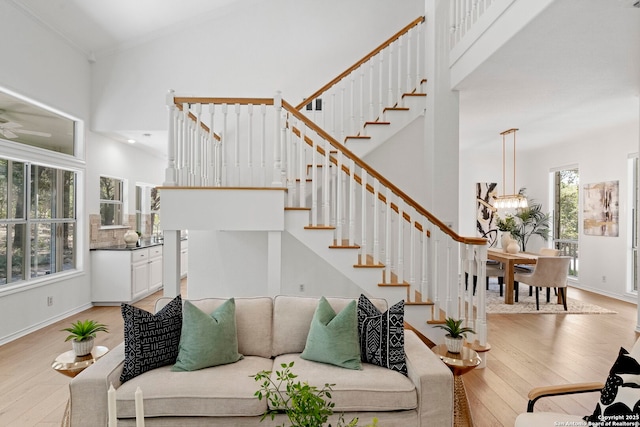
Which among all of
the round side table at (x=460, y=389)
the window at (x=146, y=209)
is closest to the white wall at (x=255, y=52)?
the window at (x=146, y=209)

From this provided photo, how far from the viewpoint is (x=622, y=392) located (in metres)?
1.74

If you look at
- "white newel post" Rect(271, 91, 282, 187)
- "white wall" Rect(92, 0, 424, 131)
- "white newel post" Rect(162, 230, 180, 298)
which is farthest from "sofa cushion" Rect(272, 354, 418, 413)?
"white wall" Rect(92, 0, 424, 131)

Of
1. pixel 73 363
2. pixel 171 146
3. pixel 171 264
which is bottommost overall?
pixel 73 363

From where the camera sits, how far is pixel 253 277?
5.41 m

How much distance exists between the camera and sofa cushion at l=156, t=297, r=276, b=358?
2.75 metres

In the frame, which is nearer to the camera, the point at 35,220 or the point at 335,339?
the point at 335,339

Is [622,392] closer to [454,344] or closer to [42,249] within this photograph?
[454,344]

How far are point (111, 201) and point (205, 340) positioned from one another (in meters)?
5.29

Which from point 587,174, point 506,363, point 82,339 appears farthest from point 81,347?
point 587,174

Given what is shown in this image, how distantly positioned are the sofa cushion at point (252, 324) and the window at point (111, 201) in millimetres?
4492

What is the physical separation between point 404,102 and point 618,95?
8.61 feet

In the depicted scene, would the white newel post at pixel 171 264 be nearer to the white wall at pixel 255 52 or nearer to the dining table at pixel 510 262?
the white wall at pixel 255 52

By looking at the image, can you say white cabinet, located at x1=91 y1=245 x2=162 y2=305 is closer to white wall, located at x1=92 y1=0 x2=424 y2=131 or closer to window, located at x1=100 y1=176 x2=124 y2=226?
window, located at x1=100 y1=176 x2=124 y2=226

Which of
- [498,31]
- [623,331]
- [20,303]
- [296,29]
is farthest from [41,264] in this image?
[623,331]
